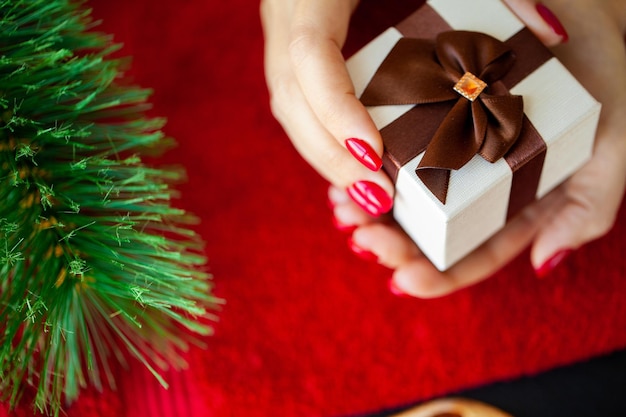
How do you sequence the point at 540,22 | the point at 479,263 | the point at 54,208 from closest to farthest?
the point at 54,208 < the point at 540,22 < the point at 479,263

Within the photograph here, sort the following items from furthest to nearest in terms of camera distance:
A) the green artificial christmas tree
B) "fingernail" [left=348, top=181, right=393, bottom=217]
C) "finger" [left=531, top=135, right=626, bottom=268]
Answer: "finger" [left=531, top=135, right=626, bottom=268]
"fingernail" [left=348, top=181, right=393, bottom=217]
the green artificial christmas tree

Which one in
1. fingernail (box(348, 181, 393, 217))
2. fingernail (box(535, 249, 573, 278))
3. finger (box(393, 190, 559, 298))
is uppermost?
fingernail (box(348, 181, 393, 217))

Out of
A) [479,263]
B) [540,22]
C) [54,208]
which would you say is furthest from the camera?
[479,263]

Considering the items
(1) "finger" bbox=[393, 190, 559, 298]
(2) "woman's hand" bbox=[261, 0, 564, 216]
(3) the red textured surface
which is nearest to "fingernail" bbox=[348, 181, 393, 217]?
(2) "woman's hand" bbox=[261, 0, 564, 216]

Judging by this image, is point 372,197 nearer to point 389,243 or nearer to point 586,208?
point 389,243

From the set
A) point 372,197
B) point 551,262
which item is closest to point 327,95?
point 372,197

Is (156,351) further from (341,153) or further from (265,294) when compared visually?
(341,153)

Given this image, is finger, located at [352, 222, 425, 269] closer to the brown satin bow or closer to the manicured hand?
the manicured hand
